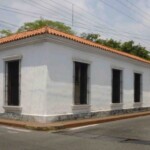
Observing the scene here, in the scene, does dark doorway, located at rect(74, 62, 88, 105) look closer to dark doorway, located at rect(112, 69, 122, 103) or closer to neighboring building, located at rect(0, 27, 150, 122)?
neighboring building, located at rect(0, 27, 150, 122)

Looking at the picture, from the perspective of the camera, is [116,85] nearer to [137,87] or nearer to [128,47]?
[137,87]

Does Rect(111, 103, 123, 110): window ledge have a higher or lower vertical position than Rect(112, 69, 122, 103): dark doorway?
lower

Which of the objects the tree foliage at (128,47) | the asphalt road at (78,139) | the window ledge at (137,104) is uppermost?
the tree foliage at (128,47)

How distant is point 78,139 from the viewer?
32.9 feet

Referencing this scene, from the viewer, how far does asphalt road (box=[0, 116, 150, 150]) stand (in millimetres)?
8703

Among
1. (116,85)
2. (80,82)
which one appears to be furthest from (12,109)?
(116,85)

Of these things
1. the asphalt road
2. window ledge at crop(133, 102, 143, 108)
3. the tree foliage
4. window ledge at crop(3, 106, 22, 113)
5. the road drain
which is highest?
the tree foliage

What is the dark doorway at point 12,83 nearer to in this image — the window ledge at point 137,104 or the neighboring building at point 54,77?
the neighboring building at point 54,77

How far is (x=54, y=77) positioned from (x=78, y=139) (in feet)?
14.2

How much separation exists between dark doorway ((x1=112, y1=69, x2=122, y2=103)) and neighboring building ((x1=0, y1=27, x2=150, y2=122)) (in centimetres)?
11

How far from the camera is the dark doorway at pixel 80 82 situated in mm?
15477

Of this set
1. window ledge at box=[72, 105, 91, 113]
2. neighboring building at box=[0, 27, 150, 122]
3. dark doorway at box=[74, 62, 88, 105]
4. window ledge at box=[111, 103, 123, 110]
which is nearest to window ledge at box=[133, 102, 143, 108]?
window ledge at box=[111, 103, 123, 110]

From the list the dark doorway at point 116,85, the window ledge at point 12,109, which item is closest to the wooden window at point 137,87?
the dark doorway at point 116,85

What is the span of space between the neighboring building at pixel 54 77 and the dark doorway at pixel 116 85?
0.36 ft
